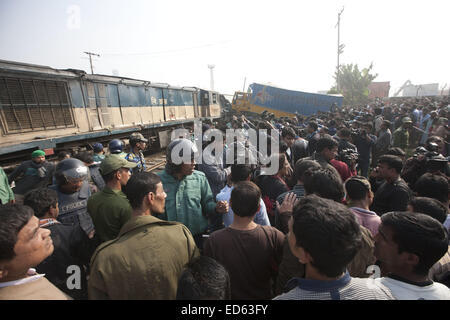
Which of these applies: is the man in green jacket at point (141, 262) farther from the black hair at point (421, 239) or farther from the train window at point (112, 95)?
the train window at point (112, 95)

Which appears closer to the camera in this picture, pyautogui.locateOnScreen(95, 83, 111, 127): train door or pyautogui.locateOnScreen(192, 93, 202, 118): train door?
pyautogui.locateOnScreen(95, 83, 111, 127): train door

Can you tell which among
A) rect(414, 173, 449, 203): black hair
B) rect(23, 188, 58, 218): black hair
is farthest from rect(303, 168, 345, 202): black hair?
rect(23, 188, 58, 218): black hair

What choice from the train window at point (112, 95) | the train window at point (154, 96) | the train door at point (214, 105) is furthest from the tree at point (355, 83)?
the train window at point (112, 95)

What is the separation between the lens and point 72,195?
250 cm

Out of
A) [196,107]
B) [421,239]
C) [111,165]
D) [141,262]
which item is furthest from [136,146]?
[196,107]

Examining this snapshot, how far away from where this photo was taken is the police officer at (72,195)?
7.94 ft

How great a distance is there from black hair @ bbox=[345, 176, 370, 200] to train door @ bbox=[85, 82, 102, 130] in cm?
951

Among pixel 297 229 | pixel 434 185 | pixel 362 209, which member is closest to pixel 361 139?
pixel 434 185

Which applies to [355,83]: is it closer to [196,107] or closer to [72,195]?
[196,107]

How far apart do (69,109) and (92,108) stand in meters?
0.99

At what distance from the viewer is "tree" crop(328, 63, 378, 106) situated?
33188mm

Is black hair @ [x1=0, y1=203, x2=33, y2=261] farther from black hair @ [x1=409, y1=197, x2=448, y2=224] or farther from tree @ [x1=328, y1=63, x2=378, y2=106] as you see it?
tree @ [x1=328, y1=63, x2=378, y2=106]

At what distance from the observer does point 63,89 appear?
24.7 ft
